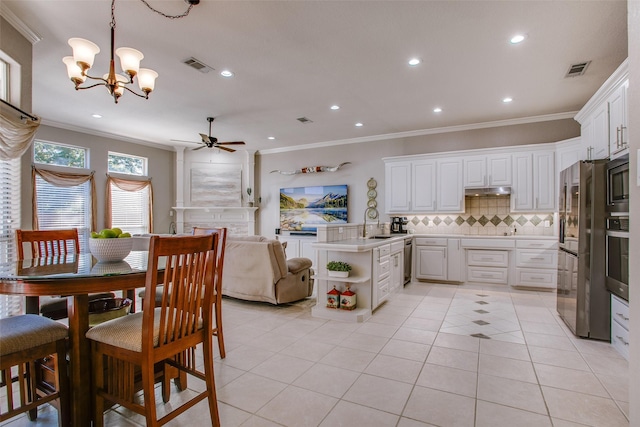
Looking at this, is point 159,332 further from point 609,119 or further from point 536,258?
point 536,258

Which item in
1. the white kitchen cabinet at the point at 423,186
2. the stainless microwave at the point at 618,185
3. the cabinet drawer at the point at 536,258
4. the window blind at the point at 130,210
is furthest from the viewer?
the window blind at the point at 130,210

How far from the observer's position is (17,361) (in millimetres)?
1518

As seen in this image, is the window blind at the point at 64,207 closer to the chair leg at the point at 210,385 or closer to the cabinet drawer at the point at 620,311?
the chair leg at the point at 210,385

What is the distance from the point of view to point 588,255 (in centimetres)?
306

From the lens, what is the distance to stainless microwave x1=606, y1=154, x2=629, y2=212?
2.64 meters

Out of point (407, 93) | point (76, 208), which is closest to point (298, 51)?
point (407, 93)

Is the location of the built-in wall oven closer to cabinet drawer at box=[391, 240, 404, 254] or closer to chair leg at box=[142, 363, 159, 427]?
cabinet drawer at box=[391, 240, 404, 254]

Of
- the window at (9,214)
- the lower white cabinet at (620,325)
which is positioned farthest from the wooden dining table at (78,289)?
the lower white cabinet at (620,325)

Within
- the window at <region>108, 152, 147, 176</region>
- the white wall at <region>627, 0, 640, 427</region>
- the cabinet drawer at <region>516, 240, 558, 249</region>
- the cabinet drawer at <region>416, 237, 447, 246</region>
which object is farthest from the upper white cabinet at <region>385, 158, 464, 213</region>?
the window at <region>108, 152, 147, 176</region>

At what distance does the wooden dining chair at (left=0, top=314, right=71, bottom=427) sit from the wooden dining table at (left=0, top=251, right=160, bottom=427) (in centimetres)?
5

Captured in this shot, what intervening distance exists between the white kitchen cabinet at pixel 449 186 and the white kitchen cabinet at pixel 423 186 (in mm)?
87

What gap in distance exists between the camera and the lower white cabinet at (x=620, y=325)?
8.87ft

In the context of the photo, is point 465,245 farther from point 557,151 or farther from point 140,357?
point 140,357

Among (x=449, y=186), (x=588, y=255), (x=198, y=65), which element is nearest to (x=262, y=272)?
(x=198, y=65)
